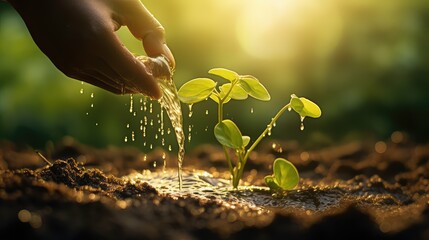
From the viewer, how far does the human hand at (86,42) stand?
6.61ft

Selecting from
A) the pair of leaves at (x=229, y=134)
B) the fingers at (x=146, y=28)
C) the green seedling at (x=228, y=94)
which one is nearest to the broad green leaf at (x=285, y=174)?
the green seedling at (x=228, y=94)

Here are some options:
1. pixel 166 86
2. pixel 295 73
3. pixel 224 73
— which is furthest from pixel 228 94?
pixel 295 73

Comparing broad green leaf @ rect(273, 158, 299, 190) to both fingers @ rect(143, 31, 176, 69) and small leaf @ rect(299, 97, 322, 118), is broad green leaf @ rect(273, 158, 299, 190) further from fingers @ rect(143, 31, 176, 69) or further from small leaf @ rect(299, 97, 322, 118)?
fingers @ rect(143, 31, 176, 69)

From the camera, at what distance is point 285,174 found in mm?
2623

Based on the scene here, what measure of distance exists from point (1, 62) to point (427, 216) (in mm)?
4331

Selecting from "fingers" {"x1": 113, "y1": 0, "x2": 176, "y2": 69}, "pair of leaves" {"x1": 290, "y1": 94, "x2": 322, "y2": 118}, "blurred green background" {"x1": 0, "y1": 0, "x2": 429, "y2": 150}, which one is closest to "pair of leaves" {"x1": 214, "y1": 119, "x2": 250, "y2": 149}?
"pair of leaves" {"x1": 290, "y1": 94, "x2": 322, "y2": 118}

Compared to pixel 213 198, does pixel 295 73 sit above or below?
above

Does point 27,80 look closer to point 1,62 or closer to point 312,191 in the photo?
point 1,62

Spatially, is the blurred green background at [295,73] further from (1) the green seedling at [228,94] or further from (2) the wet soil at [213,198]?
(1) the green seedling at [228,94]

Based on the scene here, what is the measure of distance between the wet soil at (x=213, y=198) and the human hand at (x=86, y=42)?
1.29ft

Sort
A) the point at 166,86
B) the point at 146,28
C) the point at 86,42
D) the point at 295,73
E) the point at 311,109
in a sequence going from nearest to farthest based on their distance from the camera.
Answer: the point at 86,42
the point at 146,28
the point at 166,86
the point at 311,109
the point at 295,73

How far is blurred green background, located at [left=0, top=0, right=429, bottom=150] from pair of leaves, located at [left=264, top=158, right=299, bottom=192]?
2.46 metres

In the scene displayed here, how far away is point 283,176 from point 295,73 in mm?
2697

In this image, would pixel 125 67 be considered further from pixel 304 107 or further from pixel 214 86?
pixel 304 107
